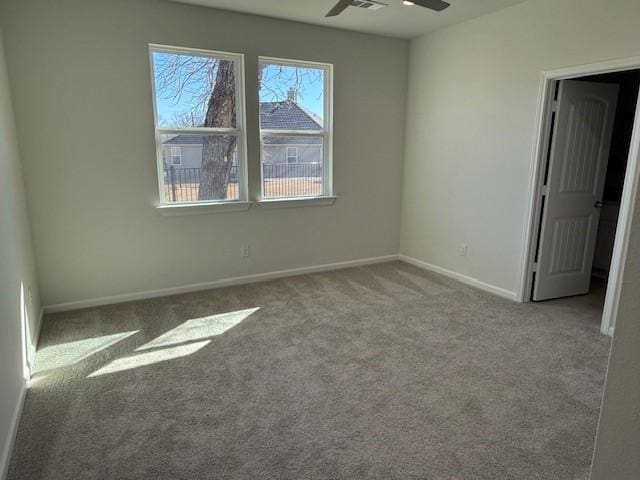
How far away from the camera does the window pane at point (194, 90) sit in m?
3.92

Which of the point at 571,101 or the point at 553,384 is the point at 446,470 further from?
the point at 571,101

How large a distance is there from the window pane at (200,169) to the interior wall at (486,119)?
7.38 feet

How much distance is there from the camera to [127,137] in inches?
149

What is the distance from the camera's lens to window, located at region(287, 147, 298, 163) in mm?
4650

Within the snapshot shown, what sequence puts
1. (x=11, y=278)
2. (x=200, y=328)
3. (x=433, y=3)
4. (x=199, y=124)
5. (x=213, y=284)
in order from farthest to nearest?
(x=213, y=284) < (x=199, y=124) < (x=200, y=328) < (x=433, y=3) < (x=11, y=278)

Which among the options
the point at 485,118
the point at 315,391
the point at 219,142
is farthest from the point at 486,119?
the point at 315,391

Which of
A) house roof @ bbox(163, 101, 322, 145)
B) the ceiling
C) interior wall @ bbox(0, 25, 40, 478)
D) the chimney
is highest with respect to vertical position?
the ceiling

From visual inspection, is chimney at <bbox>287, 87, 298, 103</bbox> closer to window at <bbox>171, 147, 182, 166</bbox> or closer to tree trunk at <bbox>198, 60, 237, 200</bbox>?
tree trunk at <bbox>198, 60, 237, 200</bbox>

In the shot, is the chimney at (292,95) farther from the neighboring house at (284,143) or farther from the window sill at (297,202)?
the window sill at (297,202)

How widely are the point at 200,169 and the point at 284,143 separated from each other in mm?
957

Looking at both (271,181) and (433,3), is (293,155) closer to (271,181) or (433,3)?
(271,181)

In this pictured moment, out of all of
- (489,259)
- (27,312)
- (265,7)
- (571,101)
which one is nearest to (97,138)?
(27,312)

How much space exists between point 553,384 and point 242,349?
81.2 inches

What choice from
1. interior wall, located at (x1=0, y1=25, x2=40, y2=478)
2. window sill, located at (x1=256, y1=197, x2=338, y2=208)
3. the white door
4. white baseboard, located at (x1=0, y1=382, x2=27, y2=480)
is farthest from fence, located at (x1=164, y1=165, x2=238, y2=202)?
the white door
